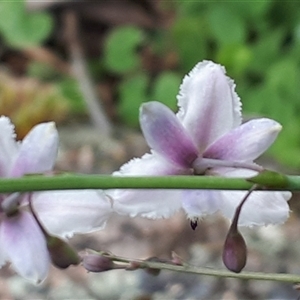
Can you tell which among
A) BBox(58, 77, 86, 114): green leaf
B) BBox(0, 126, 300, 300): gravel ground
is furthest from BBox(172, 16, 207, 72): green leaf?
BBox(0, 126, 300, 300): gravel ground

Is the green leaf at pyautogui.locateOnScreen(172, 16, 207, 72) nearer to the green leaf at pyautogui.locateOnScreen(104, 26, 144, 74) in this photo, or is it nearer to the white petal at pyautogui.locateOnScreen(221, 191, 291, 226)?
the green leaf at pyautogui.locateOnScreen(104, 26, 144, 74)

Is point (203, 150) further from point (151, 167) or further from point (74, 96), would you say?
point (74, 96)

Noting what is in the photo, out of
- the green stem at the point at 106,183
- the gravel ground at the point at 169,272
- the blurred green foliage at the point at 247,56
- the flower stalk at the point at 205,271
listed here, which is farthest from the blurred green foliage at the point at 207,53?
the green stem at the point at 106,183

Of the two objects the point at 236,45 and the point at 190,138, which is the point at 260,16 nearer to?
the point at 236,45

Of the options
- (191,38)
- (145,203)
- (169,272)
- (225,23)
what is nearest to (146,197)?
(145,203)

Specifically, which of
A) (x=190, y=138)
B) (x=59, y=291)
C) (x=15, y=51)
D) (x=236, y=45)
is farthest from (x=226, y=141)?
(x=15, y=51)
